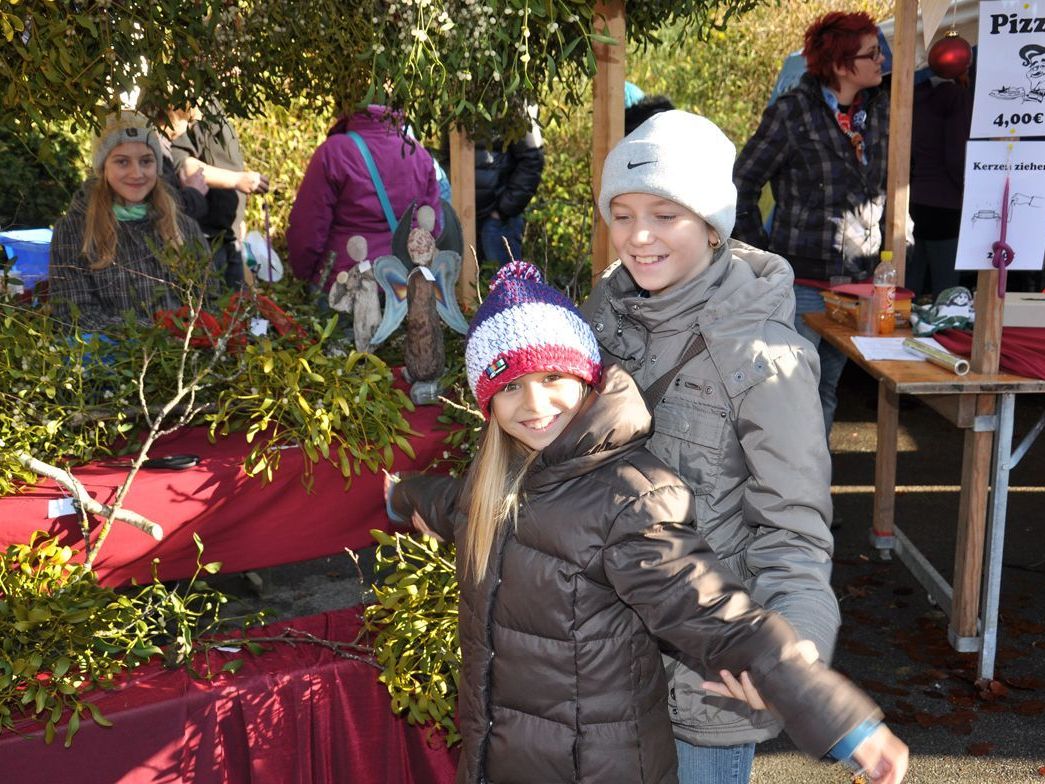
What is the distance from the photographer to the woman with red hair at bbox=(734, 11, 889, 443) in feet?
14.0

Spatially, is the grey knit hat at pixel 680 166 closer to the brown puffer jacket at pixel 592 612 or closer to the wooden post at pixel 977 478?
the brown puffer jacket at pixel 592 612

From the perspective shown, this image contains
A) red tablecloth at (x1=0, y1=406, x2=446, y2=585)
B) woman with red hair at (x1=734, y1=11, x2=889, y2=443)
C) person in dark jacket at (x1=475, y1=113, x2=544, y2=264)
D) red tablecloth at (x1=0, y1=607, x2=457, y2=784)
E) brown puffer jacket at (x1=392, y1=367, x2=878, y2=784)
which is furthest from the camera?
person in dark jacket at (x1=475, y1=113, x2=544, y2=264)

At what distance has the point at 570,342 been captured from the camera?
67.0 inches

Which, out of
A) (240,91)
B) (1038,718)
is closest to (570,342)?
(240,91)

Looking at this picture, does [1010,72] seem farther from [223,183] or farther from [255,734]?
[223,183]

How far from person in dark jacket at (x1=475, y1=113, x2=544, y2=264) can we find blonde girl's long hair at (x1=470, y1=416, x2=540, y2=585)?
391 centimetres

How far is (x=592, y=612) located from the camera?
163 centimetres

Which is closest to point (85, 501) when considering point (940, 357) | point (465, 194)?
point (465, 194)

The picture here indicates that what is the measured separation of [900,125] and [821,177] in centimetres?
43

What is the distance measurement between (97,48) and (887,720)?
111 inches

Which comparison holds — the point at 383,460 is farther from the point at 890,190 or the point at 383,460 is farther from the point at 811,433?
the point at 890,190

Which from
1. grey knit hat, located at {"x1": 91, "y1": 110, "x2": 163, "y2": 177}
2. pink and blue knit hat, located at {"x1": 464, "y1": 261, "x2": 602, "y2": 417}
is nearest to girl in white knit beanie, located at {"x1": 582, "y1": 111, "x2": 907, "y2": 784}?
pink and blue knit hat, located at {"x1": 464, "y1": 261, "x2": 602, "y2": 417}

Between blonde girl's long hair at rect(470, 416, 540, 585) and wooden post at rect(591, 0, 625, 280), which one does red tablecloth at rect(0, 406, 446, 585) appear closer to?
wooden post at rect(591, 0, 625, 280)

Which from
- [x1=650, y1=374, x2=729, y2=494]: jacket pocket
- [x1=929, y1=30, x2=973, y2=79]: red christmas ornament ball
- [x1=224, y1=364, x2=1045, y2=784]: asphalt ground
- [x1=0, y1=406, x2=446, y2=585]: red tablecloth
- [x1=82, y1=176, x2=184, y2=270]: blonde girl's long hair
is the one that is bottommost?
[x1=224, y1=364, x2=1045, y2=784]: asphalt ground
